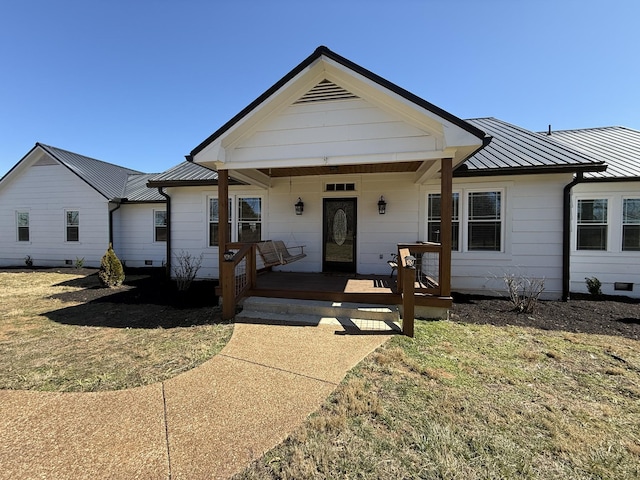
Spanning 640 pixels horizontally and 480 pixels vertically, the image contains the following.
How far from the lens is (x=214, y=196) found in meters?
9.61

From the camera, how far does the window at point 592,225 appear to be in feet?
25.1

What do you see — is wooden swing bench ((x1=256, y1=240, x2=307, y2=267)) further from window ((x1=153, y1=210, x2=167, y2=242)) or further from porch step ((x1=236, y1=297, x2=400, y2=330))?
window ((x1=153, y1=210, x2=167, y2=242))

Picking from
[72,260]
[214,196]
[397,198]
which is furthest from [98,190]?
[397,198]

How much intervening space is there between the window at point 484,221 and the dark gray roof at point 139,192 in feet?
37.2

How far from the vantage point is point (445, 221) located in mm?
5262

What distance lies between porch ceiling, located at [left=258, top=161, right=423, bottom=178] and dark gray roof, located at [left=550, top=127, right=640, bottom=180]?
15.7ft

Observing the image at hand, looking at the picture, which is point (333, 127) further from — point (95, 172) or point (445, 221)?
point (95, 172)

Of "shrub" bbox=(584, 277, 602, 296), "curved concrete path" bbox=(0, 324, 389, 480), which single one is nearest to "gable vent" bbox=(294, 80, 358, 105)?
"curved concrete path" bbox=(0, 324, 389, 480)

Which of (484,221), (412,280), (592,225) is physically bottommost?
(412,280)

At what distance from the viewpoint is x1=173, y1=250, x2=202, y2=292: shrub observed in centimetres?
842

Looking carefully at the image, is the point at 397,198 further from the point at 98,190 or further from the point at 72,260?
the point at 72,260

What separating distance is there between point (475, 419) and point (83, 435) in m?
3.41

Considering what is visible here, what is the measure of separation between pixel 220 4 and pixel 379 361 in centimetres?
1000

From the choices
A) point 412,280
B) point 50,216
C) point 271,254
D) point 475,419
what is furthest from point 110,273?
point 475,419
